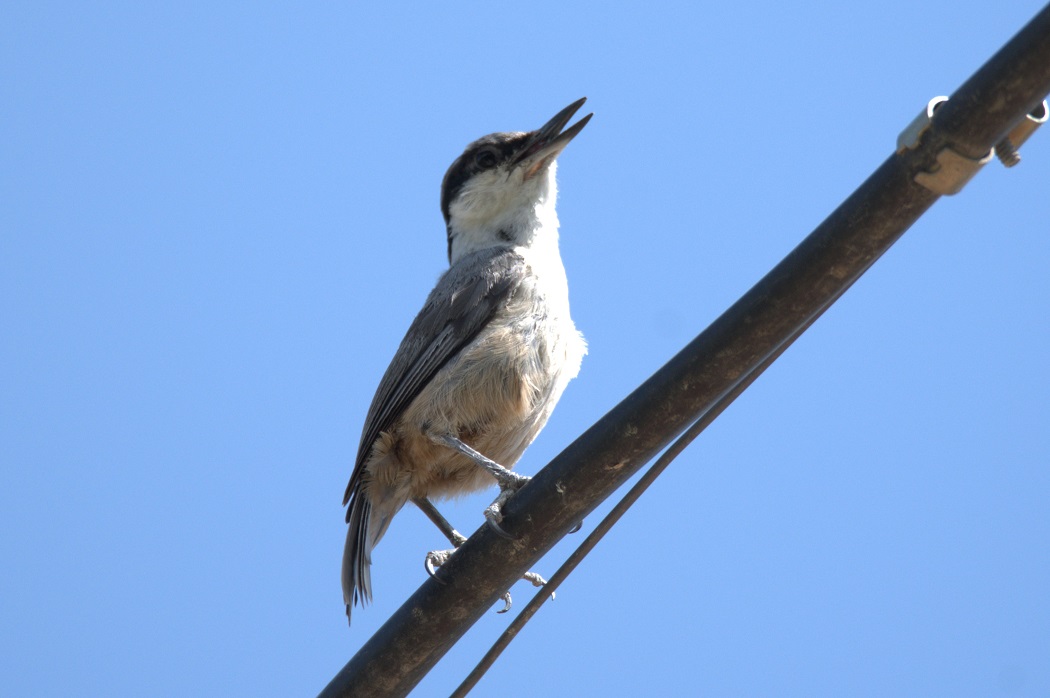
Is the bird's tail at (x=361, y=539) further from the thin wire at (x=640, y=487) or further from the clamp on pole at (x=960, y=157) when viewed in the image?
the clamp on pole at (x=960, y=157)

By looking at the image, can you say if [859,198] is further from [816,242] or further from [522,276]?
[522,276]

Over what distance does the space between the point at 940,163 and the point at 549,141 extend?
3.84 meters

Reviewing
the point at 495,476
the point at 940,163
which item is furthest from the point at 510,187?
the point at 940,163

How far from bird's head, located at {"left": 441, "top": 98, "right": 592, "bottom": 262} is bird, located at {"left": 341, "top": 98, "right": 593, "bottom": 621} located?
0.80ft

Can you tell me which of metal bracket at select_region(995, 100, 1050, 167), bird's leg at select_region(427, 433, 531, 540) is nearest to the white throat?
bird's leg at select_region(427, 433, 531, 540)

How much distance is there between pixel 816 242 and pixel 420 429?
286 cm

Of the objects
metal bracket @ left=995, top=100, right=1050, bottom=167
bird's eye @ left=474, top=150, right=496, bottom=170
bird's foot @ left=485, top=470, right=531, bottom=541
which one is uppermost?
bird's eye @ left=474, top=150, right=496, bottom=170

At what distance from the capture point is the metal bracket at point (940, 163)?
259 cm

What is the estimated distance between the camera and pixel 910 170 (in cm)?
266

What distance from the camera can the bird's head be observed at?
627 cm

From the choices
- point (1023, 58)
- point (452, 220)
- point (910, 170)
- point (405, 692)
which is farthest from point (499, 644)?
point (452, 220)

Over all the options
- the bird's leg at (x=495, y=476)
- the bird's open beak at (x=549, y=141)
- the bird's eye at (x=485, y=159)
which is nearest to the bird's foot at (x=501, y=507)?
the bird's leg at (x=495, y=476)

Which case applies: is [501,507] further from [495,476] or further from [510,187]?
[510,187]

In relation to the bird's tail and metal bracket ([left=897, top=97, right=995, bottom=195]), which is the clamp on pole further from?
the bird's tail
